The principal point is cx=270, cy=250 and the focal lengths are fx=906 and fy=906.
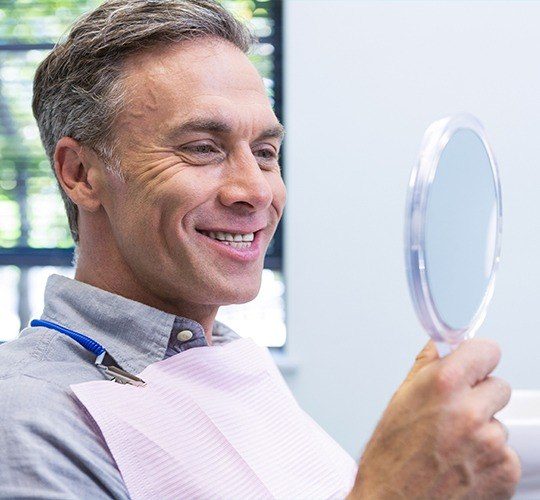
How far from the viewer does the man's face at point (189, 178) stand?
3.84 ft

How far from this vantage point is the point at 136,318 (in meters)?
1.16

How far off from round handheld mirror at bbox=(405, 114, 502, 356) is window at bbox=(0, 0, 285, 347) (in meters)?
2.48

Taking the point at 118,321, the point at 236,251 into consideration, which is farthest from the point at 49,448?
the point at 236,251

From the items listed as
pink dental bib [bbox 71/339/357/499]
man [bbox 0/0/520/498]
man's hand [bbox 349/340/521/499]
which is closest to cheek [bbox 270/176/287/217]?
man [bbox 0/0/520/498]

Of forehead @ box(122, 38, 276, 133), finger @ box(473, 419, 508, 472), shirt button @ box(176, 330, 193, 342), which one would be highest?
forehead @ box(122, 38, 276, 133)

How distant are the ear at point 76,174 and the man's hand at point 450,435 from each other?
62cm

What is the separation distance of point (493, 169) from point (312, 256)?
230 cm

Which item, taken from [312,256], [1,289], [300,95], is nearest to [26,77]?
[1,289]

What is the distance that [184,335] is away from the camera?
3.91ft

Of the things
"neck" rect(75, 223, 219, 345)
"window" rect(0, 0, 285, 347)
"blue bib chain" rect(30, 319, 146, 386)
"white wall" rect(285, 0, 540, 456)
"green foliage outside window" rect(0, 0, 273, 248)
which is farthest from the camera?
"green foliage outside window" rect(0, 0, 273, 248)

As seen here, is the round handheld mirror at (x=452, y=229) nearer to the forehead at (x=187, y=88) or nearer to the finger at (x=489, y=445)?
the finger at (x=489, y=445)

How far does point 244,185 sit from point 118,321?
24 centimetres

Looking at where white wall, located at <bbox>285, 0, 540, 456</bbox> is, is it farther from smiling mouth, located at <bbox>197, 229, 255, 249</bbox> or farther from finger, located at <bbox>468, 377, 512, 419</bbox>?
finger, located at <bbox>468, 377, 512, 419</bbox>

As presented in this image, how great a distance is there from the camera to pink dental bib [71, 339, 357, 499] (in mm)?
1005
